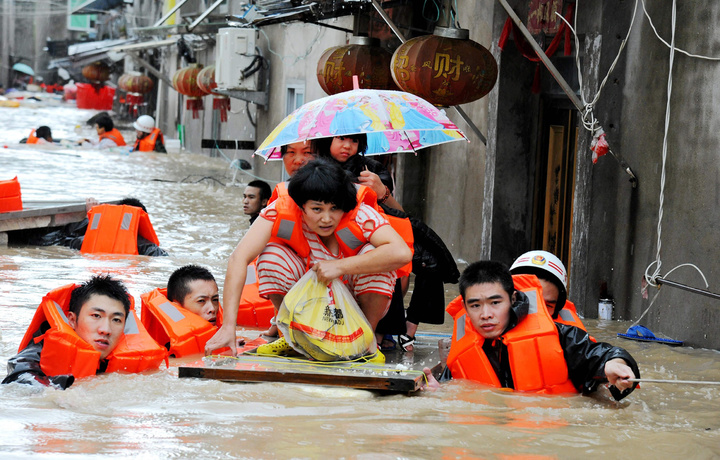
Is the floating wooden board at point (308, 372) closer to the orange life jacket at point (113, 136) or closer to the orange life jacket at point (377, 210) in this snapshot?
the orange life jacket at point (377, 210)

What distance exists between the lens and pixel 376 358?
503cm

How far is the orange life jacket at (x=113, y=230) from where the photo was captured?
990 cm

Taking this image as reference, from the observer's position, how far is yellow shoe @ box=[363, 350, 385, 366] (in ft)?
16.4

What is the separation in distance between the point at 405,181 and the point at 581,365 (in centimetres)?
698

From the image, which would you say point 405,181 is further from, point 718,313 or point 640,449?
Result: point 640,449

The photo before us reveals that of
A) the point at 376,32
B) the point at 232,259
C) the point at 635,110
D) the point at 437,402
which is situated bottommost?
the point at 437,402

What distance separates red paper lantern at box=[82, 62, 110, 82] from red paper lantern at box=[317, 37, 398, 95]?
32.3 metres

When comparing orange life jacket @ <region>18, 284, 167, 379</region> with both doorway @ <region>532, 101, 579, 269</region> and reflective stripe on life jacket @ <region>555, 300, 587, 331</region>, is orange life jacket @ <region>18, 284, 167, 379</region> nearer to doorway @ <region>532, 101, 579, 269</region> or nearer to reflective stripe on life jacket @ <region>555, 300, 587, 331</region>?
reflective stripe on life jacket @ <region>555, 300, 587, 331</region>

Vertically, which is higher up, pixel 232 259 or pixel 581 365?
pixel 232 259

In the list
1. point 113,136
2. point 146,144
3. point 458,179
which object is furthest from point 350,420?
point 113,136

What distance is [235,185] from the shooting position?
17.9 m

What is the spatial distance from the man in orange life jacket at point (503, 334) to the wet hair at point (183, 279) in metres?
1.90

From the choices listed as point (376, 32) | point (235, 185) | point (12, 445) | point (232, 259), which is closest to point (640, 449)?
point (232, 259)

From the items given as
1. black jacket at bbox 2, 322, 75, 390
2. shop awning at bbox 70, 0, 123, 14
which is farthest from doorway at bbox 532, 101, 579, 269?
shop awning at bbox 70, 0, 123, 14
